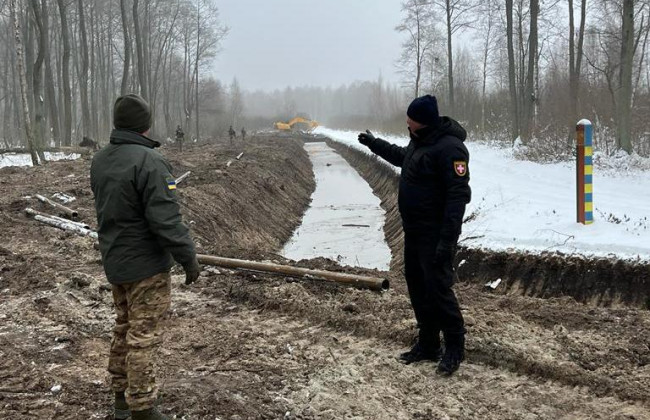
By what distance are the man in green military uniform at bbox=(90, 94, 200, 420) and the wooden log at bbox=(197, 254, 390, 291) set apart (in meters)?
3.16

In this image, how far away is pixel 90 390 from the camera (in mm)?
3941

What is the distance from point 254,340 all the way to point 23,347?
6.58ft

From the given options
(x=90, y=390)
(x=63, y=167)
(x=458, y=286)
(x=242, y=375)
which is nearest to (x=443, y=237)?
(x=242, y=375)

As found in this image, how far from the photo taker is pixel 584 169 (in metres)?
7.53

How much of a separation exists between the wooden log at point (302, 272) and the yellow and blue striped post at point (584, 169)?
3418 millimetres

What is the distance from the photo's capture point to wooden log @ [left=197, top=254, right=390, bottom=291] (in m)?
6.18

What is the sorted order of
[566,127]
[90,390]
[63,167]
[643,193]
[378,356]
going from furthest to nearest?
1. [566,127]
2. [63,167]
3. [643,193]
4. [378,356]
5. [90,390]

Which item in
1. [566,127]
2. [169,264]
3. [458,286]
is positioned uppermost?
[566,127]

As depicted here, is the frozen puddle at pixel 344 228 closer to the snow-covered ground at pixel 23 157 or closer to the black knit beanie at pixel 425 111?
the black knit beanie at pixel 425 111

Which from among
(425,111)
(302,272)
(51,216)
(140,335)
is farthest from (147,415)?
(51,216)

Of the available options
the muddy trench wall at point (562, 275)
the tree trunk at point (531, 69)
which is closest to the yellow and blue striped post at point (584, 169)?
the muddy trench wall at point (562, 275)

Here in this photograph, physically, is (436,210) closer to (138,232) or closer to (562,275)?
(138,232)

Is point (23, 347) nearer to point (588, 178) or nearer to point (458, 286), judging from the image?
point (458, 286)

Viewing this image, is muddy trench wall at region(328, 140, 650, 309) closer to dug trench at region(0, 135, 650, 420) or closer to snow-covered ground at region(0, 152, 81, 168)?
dug trench at region(0, 135, 650, 420)
